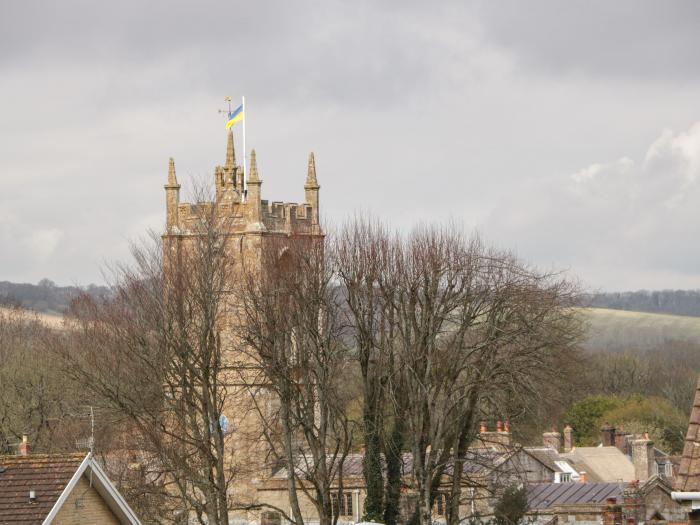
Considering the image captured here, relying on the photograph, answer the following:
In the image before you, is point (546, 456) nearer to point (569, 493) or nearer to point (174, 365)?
point (569, 493)

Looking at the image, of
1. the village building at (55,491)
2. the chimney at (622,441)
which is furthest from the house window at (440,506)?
the chimney at (622,441)

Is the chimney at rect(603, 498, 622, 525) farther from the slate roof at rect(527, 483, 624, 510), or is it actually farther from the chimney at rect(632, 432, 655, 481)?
the chimney at rect(632, 432, 655, 481)

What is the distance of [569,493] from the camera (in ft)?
197

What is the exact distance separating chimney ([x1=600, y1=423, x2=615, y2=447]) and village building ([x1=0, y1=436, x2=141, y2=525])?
241 ft

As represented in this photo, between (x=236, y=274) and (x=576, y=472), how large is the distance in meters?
28.0

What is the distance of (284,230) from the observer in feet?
229

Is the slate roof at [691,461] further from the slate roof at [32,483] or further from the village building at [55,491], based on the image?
the slate roof at [32,483]

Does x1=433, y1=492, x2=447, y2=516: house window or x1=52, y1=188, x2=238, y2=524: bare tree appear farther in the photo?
x1=433, y1=492, x2=447, y2=516: house window

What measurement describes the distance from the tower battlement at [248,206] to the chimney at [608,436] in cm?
3658

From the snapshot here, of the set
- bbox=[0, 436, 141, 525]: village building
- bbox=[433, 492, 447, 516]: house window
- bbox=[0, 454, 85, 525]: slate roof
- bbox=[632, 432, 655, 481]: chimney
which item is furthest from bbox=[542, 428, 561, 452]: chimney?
bbox=[0, 454, 85, 525]: slate roof

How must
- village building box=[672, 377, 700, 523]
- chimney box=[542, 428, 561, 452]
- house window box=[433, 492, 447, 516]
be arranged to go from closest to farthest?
village building box=[672, 377, 700, 523]
house window box=[433, 492, 447, 516]
chimney box=[542, 428, 561, 452]

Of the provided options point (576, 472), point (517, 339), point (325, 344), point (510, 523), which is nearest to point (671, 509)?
point (510, 523)

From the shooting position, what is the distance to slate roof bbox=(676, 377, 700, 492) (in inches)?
679

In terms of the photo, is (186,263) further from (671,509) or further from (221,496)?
(671,509)
